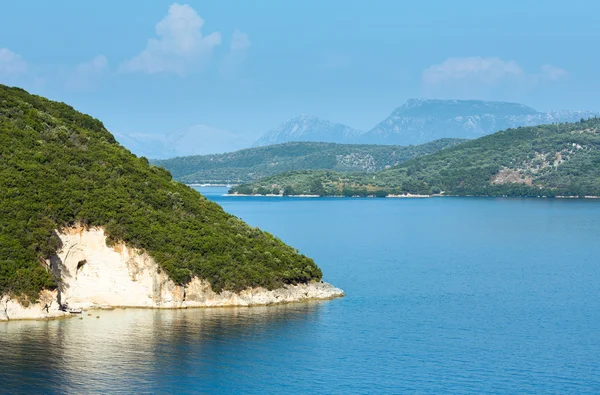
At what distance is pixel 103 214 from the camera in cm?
6391

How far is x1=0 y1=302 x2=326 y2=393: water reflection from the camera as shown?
150ft

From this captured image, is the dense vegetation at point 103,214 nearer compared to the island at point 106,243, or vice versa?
the island at point 106,243

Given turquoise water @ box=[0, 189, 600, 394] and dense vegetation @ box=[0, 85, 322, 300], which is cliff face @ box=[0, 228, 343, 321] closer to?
dense vegetation @ box=[0, 85, 322, 300]

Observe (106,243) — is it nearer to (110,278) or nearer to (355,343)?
(110,278)

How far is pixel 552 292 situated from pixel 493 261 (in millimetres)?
23027

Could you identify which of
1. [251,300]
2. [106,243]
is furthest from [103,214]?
[251,300]

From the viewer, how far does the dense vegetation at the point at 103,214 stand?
60125 mm

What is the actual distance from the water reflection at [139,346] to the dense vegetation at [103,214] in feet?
12.2

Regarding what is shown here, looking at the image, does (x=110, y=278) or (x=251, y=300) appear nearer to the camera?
(x=110, y=278)

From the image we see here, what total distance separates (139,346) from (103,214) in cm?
1503

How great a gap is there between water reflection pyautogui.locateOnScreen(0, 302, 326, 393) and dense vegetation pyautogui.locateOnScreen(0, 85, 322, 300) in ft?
12.2

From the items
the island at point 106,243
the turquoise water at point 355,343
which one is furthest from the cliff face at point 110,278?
the turquoise water at point 355,343

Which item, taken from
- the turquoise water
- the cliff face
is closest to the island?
the cliff face

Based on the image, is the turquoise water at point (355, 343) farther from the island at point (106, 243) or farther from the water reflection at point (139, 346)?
the island at point (106, 243)
